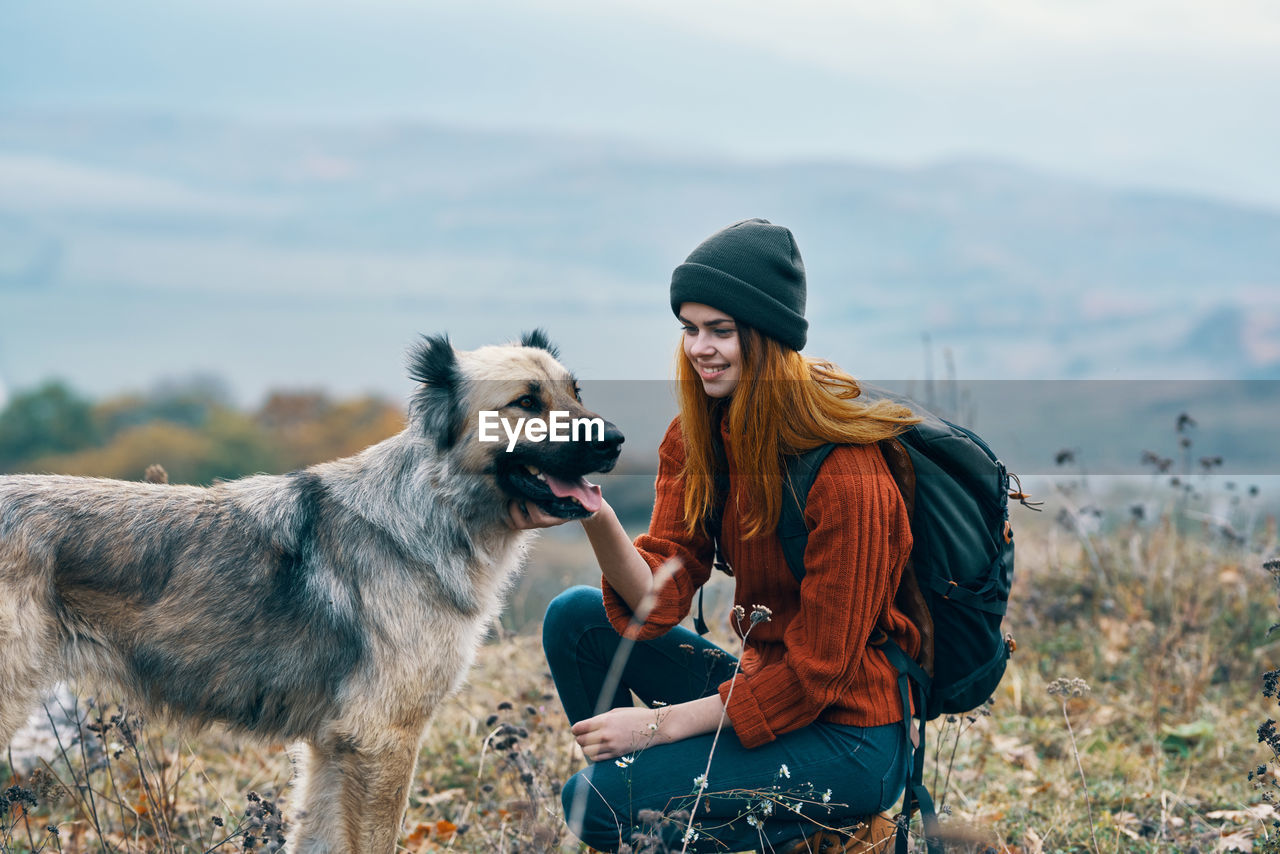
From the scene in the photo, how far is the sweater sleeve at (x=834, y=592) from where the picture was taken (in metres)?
2.78

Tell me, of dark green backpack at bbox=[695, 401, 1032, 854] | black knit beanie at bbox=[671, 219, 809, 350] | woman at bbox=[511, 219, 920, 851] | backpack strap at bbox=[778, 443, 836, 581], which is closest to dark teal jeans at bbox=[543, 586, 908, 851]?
woman at bbox=[511, 219, 920, 851]

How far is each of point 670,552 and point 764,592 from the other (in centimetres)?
32

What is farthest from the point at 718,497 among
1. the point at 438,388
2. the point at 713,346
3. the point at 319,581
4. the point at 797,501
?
the point at 319,581

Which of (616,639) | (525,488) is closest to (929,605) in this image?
(616,639)

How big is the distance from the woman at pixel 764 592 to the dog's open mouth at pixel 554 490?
0.07 metres

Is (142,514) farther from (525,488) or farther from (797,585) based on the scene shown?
(797,585)

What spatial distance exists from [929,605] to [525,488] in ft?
4.35

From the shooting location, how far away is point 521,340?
12.7 feet

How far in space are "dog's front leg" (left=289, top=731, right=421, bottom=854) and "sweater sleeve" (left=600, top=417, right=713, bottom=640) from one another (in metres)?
0.80

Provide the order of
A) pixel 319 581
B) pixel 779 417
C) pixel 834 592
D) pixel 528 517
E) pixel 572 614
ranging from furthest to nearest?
1. pixel 572 614
2. pixel 528 517
3. pixel 319 581
4. pixel 779 417
5. pixel 834 592

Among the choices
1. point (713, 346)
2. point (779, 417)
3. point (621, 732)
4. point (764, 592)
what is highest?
point (713, 346)

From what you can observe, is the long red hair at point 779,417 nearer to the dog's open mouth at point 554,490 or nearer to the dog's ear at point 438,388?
the dog's open mouth at point 554,490

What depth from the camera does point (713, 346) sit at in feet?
9.72

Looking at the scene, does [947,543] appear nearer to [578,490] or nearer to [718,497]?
[718,497]
